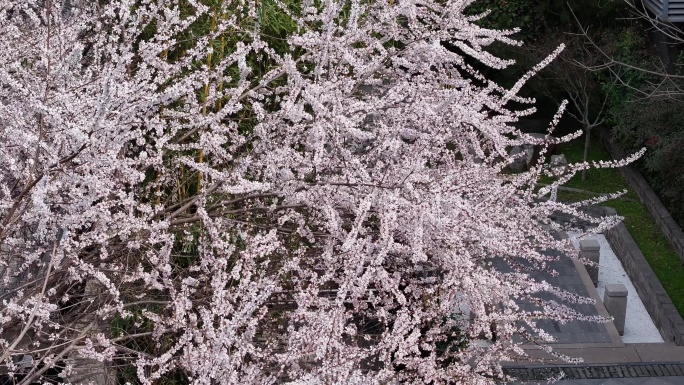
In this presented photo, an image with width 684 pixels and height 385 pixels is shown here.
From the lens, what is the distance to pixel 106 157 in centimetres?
409

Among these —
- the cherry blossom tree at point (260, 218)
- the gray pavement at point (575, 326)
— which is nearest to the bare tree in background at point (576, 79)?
the gray pavement at point (575, 326)

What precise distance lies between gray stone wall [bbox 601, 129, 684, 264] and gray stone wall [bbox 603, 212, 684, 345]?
619 mm

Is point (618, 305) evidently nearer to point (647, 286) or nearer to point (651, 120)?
point (647, 286)

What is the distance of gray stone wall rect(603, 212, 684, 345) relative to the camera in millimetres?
9805

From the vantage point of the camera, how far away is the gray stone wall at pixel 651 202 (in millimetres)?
12199

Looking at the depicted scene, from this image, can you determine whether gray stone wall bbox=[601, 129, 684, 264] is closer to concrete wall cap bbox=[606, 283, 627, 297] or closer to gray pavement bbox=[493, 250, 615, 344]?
gray pavement bbox=[493, 250, 615, 344]

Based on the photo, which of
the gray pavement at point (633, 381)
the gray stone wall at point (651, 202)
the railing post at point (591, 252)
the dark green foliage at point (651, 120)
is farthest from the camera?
the dark green foliage at point (651, 120)

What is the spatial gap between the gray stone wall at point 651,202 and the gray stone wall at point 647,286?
2.03 feet

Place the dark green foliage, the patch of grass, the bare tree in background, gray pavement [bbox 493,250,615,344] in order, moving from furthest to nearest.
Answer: the bare tree in background → the dark green foliage → the patch of grass → gray pavement [bbox 493,250,615,344]

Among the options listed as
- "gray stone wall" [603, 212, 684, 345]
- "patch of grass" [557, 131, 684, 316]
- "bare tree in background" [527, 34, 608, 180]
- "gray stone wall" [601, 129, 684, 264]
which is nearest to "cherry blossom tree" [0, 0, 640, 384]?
"gray stone wall" [603, 212, 684, 345]

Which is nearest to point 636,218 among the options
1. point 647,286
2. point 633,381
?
point 647,286

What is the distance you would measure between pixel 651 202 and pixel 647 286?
309cm

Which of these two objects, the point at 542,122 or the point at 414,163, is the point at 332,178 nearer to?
the point at 414,163

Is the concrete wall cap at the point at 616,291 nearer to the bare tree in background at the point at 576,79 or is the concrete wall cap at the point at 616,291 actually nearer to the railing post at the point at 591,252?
the railing post at the point at 591,252
